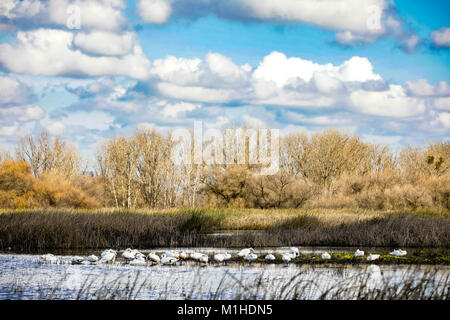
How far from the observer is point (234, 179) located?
50.5 metres

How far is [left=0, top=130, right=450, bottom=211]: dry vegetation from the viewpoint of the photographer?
4132cm

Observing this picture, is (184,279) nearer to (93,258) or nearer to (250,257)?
(250,257)

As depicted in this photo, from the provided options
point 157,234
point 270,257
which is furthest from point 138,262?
point 157,234

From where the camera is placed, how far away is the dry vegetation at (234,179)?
41.3 m

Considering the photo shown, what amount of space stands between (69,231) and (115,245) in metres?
1.87

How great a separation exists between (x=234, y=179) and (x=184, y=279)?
3742cm

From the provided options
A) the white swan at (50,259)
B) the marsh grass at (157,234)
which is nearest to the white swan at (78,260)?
the white swan at (50,259)

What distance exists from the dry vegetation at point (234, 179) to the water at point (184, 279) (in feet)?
86.0

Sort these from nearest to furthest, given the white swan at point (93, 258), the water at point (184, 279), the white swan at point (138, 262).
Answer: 1. the water at point (184, 279)
2. the white swan at point (138, 262)
3. the white swan at point (93, 258)

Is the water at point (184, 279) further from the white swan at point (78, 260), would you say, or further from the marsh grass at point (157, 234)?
the marsh grass at point (157, 234)

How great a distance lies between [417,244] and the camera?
837 inches

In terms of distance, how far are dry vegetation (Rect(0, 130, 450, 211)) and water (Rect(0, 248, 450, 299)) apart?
26.2m

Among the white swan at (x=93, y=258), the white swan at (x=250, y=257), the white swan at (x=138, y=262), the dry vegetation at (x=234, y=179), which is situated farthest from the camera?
the dry vegetation at (x=234, y=179)
